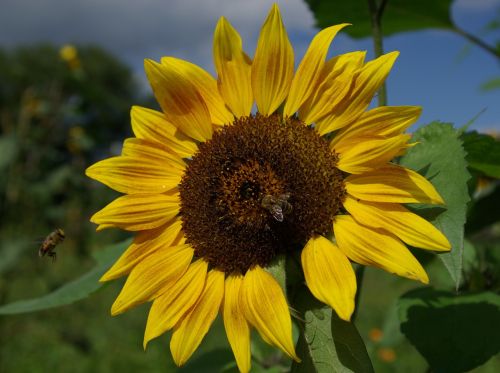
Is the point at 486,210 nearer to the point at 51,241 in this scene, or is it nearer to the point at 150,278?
the point at 150,278

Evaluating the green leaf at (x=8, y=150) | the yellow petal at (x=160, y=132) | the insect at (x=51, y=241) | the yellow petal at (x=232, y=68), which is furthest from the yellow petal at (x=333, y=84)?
the green leaf at (x=8, y=150)

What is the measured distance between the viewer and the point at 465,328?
3.24 ft

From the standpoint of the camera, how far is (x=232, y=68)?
1.00 metres

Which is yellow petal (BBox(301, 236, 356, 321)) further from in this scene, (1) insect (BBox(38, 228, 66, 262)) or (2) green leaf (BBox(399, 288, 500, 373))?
(1) insect (BBox(38, 228, 66, 262))

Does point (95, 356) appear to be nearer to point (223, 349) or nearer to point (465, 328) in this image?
point (223, 349)

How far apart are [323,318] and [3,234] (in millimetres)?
4479

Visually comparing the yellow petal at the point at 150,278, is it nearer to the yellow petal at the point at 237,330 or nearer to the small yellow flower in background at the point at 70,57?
the yellow petal at the point at 237,330

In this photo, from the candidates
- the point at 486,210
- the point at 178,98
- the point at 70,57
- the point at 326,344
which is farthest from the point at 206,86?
the point at 70,57

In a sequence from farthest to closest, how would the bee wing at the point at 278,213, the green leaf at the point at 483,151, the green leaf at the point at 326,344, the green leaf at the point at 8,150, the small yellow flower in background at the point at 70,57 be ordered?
the small yellow flower in background at the point at 70,57
the green leaf at the point at 8,150
the green leaf at the point at 483,151
the bee wing at the point at 278,213
the green leaf at the point at 326,344

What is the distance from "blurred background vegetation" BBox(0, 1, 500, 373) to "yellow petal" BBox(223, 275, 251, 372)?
1.05 ft

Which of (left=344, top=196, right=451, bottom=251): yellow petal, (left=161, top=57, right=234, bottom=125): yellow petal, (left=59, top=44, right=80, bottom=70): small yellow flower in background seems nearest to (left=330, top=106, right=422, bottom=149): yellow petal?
(left=344, top=196, right=451, bottom=251): yellow petal

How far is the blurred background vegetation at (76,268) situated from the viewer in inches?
56.8

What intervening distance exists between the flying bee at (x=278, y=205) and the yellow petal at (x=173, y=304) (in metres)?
0.16

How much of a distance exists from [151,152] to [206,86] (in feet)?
0.51
